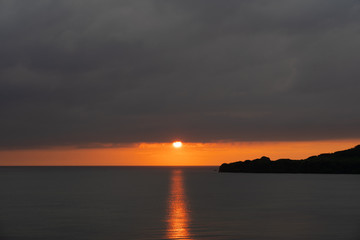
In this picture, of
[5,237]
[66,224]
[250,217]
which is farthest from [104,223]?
[250,217]

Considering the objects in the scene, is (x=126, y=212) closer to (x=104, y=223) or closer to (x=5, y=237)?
Answer: (x=104, y=223)

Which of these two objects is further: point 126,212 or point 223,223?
point 126,212

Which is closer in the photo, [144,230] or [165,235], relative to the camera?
[165,235]

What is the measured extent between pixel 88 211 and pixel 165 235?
2775cm

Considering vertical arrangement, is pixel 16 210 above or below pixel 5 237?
above

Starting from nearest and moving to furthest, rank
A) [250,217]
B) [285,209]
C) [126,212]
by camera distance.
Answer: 1. [250,217]
2. [126,212]
3. [285,209]

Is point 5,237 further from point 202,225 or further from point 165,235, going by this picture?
point 202,225

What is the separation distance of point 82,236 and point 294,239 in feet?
74.7

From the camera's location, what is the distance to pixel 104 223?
57.4m

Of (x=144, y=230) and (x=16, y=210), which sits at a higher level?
(x=16, y=210)

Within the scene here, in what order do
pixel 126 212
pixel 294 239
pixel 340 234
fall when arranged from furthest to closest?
pixel 126 212 < pixel 340 234 < pixel 294 239

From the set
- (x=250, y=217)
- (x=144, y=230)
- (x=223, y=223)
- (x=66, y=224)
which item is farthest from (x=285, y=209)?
(x=66, y=224)

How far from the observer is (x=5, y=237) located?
4769 centimetres

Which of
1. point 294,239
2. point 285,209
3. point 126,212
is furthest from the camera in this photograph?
point 285,209
